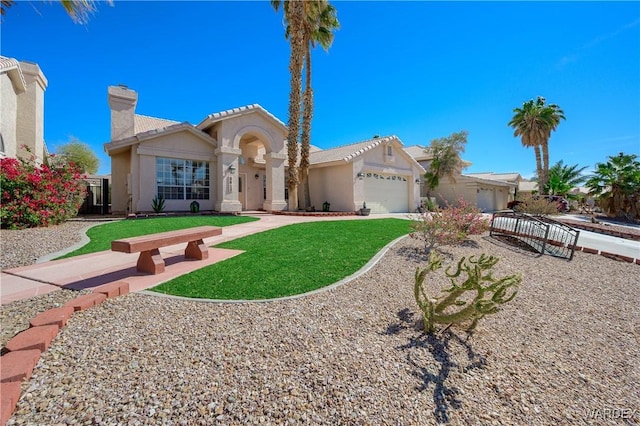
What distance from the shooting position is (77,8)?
204 inches

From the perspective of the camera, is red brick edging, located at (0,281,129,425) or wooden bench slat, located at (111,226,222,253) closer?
red brick edging, located at (0,281,129,425)

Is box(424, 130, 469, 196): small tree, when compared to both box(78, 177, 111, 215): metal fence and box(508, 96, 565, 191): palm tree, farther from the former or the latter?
box(78, 177, 111, 215): metal fence

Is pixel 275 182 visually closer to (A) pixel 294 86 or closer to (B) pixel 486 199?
(A) pixel 294 86

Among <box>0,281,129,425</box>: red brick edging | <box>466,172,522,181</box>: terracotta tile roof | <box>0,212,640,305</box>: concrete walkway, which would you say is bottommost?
<box>0,281,129,425</box>: red brick edging

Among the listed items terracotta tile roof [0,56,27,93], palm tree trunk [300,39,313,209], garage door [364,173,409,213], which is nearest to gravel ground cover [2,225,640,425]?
palm tree trunk [300,39,313,209]

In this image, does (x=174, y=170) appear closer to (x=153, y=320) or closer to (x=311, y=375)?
(x=153, y=320)

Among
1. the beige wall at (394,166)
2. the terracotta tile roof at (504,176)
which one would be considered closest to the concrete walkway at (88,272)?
the beige wall at (394,166)

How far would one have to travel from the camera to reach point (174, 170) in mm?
15656

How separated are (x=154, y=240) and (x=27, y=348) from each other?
2.55 m

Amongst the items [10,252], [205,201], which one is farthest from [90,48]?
[10,252]

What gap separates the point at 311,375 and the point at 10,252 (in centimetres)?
826

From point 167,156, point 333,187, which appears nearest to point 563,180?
point 333,187

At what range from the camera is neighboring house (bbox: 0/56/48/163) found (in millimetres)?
13026

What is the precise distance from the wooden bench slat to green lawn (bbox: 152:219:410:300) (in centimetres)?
78
